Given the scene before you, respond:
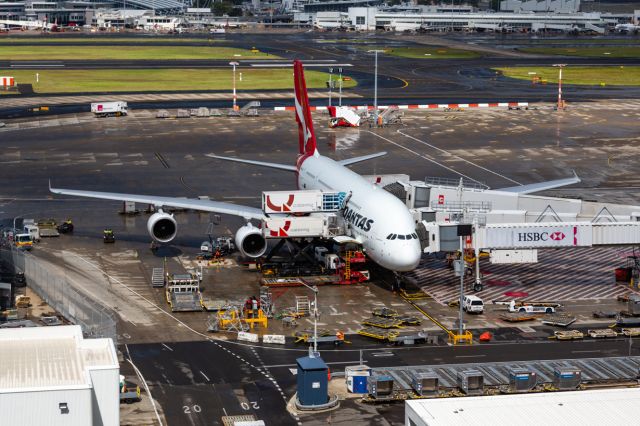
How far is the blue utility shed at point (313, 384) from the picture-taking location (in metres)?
55.7

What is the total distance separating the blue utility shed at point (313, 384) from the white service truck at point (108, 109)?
108 meters

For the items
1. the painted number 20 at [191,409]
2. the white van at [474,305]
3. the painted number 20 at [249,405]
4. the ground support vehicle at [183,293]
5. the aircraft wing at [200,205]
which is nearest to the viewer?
the painted number 20 at [191,409]

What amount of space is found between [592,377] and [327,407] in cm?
1369

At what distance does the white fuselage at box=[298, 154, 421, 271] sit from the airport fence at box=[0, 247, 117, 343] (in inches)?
670

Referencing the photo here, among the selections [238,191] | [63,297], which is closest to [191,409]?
[63,297]

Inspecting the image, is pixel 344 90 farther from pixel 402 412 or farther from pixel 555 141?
pixel 402 412

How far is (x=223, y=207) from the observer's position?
84500 millimetres

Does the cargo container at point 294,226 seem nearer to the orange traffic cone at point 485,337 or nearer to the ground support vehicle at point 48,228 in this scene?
the orange traffic cone at point 485,337

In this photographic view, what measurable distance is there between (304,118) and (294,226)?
1658 centimetres

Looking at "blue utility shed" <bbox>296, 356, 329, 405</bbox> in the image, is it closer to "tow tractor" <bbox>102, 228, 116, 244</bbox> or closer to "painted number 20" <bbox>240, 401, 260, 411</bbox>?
"painted number 20" <bbox>240, 401, 260, 411</bbox>

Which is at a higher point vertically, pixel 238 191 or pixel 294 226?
pixel 294 226

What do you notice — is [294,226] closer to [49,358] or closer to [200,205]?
[200,205]

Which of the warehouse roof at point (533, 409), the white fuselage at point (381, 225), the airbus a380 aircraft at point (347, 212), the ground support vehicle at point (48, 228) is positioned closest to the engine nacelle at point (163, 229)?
the airbus a380 aircraft at point (347, 212)

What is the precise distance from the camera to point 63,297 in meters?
69.8
